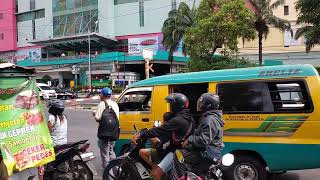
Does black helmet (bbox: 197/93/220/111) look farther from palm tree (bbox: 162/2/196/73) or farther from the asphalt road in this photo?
palm tree (bbox: 162/2/196/73)

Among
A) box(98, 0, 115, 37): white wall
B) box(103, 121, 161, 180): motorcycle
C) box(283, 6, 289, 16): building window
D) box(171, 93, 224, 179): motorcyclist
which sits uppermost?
box(98, 0, 115, 37): white wall

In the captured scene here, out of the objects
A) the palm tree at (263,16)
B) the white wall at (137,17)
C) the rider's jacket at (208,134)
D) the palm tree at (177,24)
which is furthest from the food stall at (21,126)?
the white wall at (137,17)

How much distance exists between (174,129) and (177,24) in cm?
4460

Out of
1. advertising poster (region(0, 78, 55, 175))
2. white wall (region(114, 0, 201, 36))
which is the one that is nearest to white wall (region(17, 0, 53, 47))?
white wall (region(114, 0, 201, 36))

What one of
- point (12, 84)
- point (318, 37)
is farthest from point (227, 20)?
point (12, 84)

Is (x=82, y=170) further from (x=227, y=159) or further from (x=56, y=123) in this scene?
(x=227, y=159)

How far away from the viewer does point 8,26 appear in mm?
94750

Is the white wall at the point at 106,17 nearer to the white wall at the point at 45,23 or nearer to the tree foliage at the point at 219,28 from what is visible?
the white wall at the point at 45,23

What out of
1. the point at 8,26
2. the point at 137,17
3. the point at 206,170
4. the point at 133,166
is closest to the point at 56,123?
the point at 133,166

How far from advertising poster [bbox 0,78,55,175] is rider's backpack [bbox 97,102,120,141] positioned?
2048 millimetres

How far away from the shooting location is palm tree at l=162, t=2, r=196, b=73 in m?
48.9

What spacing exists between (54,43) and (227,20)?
185 ft

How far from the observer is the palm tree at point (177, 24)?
160ft

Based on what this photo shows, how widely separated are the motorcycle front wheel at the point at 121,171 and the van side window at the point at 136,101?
2172 mm
